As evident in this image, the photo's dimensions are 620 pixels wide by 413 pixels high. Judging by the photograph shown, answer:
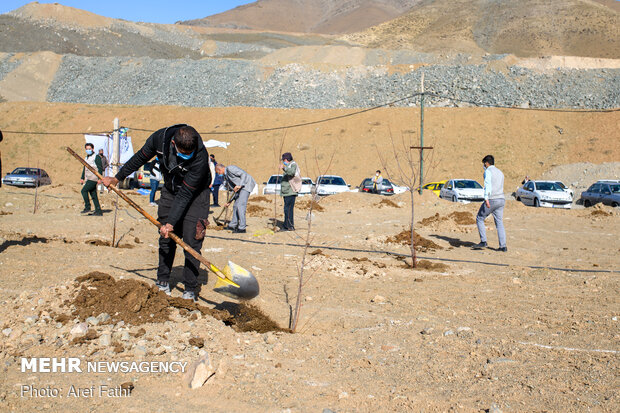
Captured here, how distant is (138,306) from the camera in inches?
184

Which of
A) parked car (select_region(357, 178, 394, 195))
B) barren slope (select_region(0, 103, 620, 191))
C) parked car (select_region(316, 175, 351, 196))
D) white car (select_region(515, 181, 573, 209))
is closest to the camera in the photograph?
white car (select_region(515, 181, 573, 209))

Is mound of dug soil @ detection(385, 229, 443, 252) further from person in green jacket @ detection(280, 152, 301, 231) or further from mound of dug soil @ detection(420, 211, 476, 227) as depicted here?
mound of dug soil @ detection(420, 211, 476, 227)

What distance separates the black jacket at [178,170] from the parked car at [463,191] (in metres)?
19.6

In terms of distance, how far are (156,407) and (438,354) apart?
2112 mm

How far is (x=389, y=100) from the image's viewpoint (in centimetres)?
4819

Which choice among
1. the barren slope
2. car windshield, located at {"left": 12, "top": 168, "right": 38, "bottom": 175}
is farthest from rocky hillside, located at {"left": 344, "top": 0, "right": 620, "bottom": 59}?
car windshield, located at {"left": 12, "top": 168, "right": 38, "bottom": 175}

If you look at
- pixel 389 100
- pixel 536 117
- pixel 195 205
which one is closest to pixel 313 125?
pixel 389 100

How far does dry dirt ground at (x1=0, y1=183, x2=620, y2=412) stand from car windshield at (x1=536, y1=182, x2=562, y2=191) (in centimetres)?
1515

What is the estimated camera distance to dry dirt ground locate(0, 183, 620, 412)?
330 cm

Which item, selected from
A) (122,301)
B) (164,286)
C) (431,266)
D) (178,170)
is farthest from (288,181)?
(122,301)

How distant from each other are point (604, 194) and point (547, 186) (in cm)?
260

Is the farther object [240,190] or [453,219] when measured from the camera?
[453,219]

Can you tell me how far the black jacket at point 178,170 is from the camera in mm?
4988

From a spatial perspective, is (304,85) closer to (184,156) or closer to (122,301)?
(184,156)
